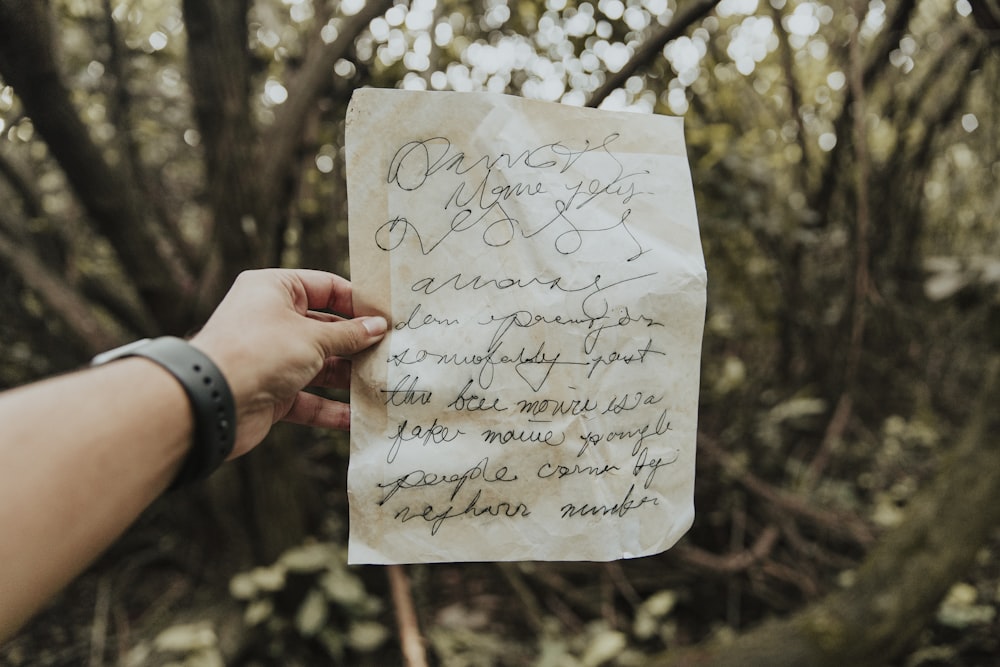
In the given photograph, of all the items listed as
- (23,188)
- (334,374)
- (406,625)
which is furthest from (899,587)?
(23,188)

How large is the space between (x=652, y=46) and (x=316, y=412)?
2.16 ft

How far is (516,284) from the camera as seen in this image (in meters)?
0.69

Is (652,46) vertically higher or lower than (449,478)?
higher

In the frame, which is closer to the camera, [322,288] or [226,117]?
[322,288]

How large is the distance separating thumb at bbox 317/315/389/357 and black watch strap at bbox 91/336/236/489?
11 cm

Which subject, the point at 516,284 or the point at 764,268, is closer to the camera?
the point at 516,284

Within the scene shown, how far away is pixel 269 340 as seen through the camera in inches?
24.5

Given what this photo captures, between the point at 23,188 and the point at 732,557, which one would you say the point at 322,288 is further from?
the point at 732,557

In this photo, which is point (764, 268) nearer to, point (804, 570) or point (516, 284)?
point (804, 570)

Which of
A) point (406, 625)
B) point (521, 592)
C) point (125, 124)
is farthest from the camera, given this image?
point (521, 592)

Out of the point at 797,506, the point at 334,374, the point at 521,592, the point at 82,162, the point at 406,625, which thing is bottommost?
the point at 521,592

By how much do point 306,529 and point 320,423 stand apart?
109 centimetres

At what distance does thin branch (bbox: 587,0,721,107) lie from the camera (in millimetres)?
784

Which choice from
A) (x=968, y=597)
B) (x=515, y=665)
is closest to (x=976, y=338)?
(x=968, y=597)
